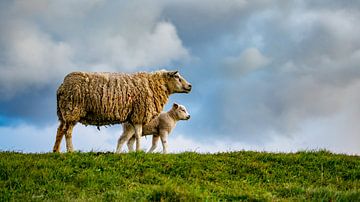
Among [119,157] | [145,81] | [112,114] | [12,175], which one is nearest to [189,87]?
[145,81]

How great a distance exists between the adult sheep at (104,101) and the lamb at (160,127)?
1362 mm

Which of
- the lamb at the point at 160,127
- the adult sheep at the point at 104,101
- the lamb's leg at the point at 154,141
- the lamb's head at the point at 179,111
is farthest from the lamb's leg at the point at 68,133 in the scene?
the lamb's head at the point at 179,111

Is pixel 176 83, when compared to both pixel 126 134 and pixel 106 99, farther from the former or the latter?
pixel 106 99

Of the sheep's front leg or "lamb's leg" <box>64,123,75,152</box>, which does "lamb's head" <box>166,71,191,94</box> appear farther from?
"lamb's leg" <box>64,123,75,152</box>

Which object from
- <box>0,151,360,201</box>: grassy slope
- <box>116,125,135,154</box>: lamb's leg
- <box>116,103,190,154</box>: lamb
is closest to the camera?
<box>0,151,360,201</box>: grassy slope

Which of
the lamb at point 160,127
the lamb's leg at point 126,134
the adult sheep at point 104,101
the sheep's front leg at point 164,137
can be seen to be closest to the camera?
the adult sheep at point 104,101

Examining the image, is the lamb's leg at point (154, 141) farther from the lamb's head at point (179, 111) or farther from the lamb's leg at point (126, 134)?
the lamb's leg at point (126, 134)

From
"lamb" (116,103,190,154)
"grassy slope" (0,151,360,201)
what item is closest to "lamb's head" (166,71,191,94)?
"lamb" (116,103,190,154)

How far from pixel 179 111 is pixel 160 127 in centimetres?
122

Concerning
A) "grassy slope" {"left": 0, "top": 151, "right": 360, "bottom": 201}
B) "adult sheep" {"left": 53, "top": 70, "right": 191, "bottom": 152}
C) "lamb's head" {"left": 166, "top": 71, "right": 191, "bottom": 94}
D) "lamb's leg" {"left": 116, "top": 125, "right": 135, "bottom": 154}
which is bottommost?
"grassy slope" {"left": 0, "top": 151, "right": 360, "bottom": 201}

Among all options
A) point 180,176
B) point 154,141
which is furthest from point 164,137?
point 180,176

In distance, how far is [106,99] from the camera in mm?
18328

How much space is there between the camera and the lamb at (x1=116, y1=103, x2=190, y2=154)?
20.6 meters

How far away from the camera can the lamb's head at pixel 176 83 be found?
20.6 m
